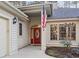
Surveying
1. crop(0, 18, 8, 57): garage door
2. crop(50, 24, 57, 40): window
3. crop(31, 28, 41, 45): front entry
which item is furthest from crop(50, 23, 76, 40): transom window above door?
crop(0, 18, 8, 57): garage door

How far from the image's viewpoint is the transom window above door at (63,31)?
1694 cm

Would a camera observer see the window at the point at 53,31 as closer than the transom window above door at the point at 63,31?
No

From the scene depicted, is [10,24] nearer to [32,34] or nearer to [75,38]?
[75,38]

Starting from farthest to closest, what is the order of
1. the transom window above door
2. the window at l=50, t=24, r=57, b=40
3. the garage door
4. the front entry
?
the front entry, the window at l=50, t=24, r=57, b=40, the transom window above door, the garage door

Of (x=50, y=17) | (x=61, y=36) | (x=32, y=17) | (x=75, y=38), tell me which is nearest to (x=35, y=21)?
(x=32, y=17)

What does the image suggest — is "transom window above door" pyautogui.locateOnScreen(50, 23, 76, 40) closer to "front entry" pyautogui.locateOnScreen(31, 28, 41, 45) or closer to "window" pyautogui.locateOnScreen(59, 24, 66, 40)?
"window" pyautogui.locateOnScreen(59, 24, 66, 40)

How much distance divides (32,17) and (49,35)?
11.8 ft

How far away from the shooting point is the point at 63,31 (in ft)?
56.4

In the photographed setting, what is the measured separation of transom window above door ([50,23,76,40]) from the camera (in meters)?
16.9

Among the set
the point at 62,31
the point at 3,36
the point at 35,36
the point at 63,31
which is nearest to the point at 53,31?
the point at 62,31

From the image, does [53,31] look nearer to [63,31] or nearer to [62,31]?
[62,31]

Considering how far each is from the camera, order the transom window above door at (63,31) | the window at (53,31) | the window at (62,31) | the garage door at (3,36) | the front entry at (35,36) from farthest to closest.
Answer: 1. the front entry at (35,36)
2. the window at (53,31)
3. the window at (62,31)
4. the transom window above door at (63,31)
5. the garage door at (3,36)

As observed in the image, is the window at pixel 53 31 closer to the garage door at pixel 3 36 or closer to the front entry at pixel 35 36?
the front entry at pixel 35 36

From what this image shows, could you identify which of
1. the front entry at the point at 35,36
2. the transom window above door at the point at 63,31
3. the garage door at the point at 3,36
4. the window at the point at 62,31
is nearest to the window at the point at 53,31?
the transom window above door at the point at 63,31
